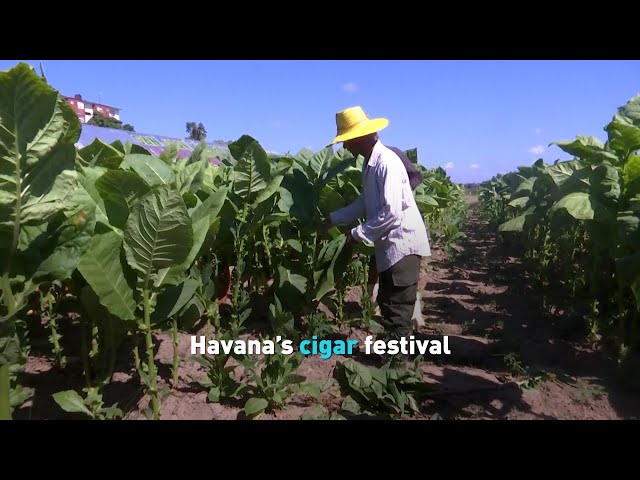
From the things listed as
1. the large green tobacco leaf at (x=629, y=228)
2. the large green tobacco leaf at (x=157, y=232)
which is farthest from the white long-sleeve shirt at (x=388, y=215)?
the large green tobacco leaf at (x=157, y=232)

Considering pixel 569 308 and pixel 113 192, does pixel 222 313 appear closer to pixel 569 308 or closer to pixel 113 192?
pixel 113 192

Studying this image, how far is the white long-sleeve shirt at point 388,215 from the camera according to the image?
122 inches

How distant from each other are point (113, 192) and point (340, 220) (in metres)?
1.75

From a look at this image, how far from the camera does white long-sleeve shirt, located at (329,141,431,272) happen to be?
10.2 feet

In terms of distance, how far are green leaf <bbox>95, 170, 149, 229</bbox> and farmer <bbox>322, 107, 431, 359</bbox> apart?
5.03ft

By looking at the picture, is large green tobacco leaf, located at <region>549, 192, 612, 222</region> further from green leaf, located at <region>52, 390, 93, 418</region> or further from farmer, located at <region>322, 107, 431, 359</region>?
green leaf, located at <region>52, 390, 93, 418</region>

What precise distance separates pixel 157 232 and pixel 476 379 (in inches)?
81.2

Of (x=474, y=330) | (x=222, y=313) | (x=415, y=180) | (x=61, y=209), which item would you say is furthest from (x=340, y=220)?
(x=61, y=209)

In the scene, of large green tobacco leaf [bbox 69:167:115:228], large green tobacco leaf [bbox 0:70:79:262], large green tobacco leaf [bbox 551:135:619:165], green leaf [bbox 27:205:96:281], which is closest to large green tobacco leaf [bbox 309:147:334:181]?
large green tobacco leaf [bbox 551:135:619:165]

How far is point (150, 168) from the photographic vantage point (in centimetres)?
228

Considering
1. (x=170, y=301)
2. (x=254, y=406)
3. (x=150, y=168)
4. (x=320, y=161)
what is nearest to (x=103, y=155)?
(x=150, y=168)

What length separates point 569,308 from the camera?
426 centimetres

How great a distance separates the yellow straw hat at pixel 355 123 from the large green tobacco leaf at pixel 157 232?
159 centimetres

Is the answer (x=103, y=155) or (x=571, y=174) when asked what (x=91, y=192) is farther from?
(x=571, y=174)
